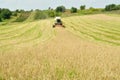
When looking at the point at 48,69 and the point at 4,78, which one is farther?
the point at 48,69

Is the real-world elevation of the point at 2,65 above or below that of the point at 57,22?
above

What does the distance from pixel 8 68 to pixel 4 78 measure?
1.81 ft

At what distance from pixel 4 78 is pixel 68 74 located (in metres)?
1.28

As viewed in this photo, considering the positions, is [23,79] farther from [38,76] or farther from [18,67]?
[18,67]

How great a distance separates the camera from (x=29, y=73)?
5.41 metres

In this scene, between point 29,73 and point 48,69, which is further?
point 48,69

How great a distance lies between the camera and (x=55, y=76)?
529 cm

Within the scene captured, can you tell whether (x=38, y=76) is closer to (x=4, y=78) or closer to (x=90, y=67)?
(x=4, y=78)

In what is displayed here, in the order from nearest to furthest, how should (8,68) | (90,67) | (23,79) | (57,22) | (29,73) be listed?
(23,79) → (29,73) → (8,68) → (90,67) → (57,22)

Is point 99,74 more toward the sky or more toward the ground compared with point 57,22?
more toward the sky

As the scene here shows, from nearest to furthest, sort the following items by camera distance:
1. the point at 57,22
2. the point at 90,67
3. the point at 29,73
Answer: the point at 29,73 → the point at 90,67 → the point at 57,22

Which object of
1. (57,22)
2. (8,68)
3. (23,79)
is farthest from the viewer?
(57,22)

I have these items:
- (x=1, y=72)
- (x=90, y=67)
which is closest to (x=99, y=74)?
(x=90, y=67)

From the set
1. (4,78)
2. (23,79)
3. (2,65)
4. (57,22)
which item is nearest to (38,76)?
(23,79)
